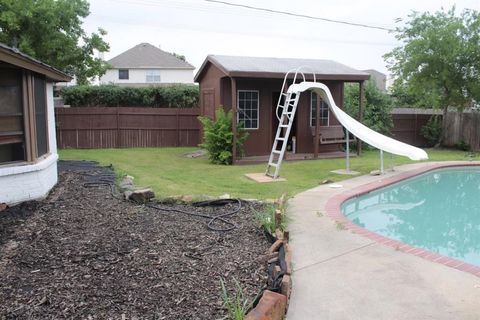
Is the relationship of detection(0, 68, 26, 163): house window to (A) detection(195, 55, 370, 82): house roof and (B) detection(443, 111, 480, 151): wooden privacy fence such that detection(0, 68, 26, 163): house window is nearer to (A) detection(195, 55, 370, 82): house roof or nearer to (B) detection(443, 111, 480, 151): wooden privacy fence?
(A) detection(195, 55, 370, 82): house roof

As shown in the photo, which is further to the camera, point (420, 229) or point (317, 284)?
point (420, 229)

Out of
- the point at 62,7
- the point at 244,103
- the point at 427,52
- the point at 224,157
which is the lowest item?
the point at 224,157

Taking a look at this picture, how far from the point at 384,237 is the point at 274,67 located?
28.6 feet

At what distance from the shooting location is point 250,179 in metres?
9.71

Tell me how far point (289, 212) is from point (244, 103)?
7.49 meters

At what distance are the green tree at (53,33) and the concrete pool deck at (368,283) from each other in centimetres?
1283

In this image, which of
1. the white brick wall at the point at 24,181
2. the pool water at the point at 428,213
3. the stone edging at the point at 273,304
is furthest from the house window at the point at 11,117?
the pool water at the point at 428,213

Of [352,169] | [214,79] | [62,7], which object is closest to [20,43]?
[62,7]

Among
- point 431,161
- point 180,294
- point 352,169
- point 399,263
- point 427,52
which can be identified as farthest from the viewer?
point 427,52

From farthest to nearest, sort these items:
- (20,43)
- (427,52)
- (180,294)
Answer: (427,52), (20,43), (180,294)

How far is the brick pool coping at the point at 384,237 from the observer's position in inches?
170

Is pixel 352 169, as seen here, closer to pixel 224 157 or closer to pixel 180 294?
pixel 224 157

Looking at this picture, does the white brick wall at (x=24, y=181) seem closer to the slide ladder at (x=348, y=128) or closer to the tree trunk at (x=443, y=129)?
the slide ladder at (x=348, y=128)

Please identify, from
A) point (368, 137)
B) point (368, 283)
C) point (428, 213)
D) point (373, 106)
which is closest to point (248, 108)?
point (368, 137)
